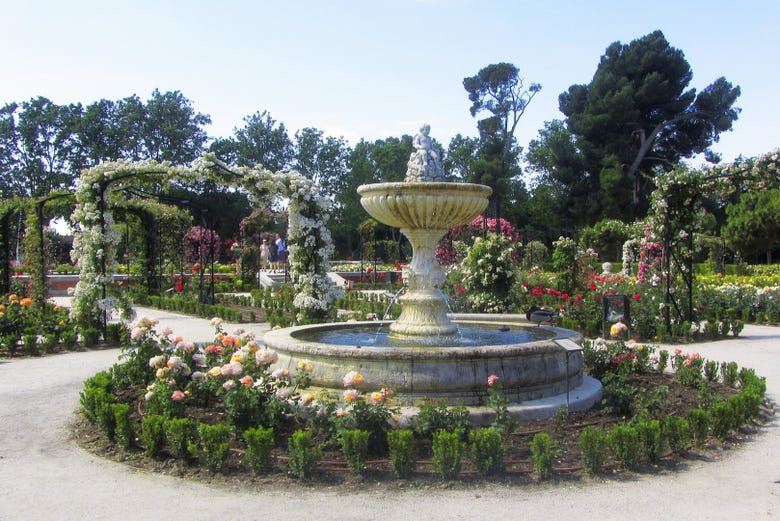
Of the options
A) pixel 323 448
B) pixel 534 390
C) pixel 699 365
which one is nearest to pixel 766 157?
pixel 699 365

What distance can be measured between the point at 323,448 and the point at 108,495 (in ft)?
5.35

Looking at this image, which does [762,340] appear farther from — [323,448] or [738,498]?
[323,448]

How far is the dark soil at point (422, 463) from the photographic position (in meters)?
5.09

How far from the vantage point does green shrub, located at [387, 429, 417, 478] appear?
505 cm

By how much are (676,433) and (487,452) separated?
1627 millimetres

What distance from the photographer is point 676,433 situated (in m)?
5.56

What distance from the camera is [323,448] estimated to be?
18.6ft

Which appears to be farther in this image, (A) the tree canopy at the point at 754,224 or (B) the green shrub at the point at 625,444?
(A) the tree canopy at the point at 754,224

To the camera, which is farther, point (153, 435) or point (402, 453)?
point (153, 435)

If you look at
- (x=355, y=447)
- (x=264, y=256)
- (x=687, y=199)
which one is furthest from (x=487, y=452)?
(x=264, y=256)

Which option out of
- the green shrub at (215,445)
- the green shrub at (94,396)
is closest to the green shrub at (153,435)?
the green shrub at (215,445)

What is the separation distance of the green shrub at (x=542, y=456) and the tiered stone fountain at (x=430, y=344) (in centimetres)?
142

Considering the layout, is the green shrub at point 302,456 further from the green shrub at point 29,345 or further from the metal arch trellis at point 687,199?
the metal arch trellis at point 687,199

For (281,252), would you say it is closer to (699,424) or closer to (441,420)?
(441,420)
